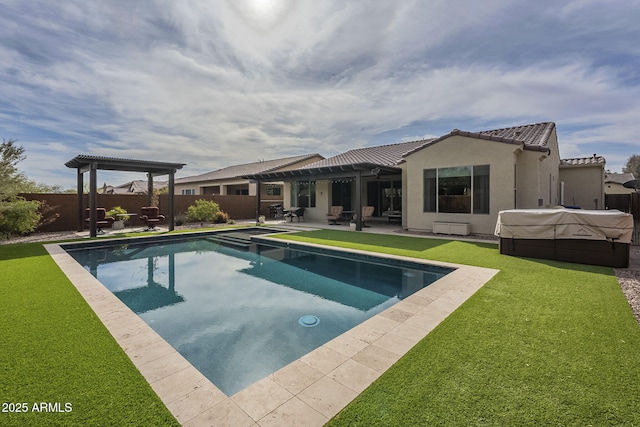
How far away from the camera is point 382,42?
9492 millimetres

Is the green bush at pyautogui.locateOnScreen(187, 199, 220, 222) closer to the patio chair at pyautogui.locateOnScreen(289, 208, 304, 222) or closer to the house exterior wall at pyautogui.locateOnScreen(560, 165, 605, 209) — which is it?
the patio chair at pyautogui.locateOnScreen(289, 208, 304, 222)

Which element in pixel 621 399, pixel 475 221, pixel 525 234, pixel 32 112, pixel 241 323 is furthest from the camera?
pixel 32 112

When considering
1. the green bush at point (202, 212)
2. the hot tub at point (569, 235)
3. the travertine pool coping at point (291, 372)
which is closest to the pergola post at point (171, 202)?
the green bush at point (202, 212)

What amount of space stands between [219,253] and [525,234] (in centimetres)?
908

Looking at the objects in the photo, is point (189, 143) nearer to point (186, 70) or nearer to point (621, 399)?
point (186, 70)

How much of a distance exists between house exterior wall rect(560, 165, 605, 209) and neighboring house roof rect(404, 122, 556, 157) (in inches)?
173

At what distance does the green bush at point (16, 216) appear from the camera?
1078 cm

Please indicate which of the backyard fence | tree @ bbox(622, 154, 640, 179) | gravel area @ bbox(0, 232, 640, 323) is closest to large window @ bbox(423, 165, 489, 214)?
gravel area @ bbox(0, 232, 640, 323)

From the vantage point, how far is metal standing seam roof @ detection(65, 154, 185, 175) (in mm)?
11932

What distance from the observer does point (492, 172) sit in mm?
10352

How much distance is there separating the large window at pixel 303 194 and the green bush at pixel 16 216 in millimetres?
12047

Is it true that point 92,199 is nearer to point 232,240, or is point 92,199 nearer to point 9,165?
point 9,165

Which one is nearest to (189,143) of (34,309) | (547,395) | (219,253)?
(219,253)

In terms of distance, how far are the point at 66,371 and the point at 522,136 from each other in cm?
1553
